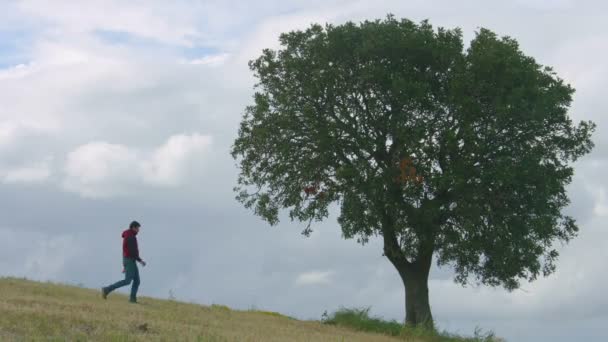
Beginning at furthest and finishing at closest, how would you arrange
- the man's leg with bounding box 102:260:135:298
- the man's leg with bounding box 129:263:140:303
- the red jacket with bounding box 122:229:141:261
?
the man's leg with bounding box 129:263:140:303 → the man's leg with bounding box 102:260:135:298 → the red jacket with bounding box 122:229:141:261

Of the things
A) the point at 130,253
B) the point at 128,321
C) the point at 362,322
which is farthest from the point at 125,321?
the point at 362,322

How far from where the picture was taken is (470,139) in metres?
36.7

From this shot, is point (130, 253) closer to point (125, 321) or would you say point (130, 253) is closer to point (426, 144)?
point (125, 321)

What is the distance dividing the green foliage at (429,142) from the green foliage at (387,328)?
9.70 ft

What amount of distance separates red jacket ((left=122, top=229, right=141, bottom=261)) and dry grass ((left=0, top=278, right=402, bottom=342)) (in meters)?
1.73

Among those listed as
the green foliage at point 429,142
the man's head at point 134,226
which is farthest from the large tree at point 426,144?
the man's head at point 134,226

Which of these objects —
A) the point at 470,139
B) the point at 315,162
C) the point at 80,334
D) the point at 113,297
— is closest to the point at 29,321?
the point at 80,334

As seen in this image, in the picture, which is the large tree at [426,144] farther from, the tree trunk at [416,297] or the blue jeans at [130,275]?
the blue jeans at [130,275]

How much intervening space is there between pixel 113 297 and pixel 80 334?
10692 millimetres

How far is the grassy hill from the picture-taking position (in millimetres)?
23078

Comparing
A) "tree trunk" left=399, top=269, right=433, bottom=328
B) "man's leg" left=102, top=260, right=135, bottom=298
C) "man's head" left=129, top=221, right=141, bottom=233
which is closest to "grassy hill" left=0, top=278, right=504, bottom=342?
"man's leg" left=102, top=260, right=135, bottom=298

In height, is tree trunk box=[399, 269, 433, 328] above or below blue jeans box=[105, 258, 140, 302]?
above

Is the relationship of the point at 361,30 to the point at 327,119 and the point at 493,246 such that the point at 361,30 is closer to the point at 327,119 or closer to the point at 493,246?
the point at 327,119

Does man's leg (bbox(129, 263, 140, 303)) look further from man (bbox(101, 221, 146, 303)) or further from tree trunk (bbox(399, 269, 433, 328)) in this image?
tree trunk (bbox(399, 269, 433, 328))
